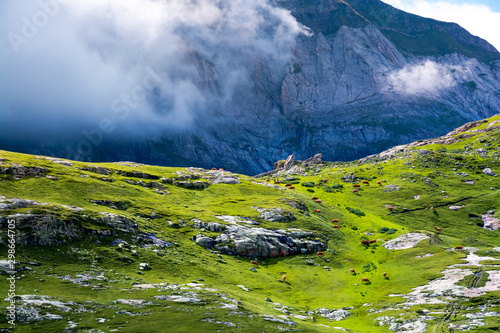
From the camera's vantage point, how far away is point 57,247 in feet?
152

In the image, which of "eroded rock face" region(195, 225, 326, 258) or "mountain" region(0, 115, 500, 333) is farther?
"eroded rock face" region(195, 225, 326, 258)

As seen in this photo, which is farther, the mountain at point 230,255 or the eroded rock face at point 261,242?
the eroded rock face at point 261,242

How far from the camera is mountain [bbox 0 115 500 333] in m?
36.9

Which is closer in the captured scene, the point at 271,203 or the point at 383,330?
the point at 383,330

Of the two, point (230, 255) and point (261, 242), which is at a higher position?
A: point (261, 242)

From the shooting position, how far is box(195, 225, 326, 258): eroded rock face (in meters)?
68.2

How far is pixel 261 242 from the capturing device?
236 feet

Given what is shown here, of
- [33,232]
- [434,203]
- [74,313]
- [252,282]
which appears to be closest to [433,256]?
[252,282]

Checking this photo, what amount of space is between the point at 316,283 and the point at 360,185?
252 feet

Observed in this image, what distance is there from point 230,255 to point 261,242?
7.58 metres

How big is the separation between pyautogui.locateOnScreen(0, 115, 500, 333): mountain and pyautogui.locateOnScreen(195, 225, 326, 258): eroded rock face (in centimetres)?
28

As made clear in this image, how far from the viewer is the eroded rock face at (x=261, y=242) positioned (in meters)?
68.2

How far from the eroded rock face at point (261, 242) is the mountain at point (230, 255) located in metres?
0.28

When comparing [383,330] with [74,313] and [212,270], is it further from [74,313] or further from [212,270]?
[74,313]
